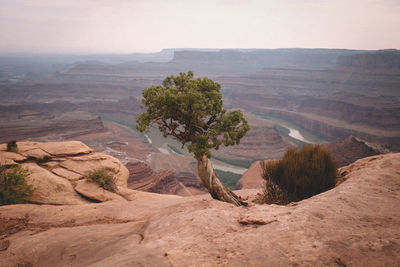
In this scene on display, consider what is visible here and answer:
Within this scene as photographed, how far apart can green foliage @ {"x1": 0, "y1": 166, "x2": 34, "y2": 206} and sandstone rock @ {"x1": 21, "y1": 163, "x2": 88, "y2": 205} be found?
357 millimetres

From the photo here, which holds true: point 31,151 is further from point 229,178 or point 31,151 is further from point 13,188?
point 229,178

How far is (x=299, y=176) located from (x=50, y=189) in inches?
387

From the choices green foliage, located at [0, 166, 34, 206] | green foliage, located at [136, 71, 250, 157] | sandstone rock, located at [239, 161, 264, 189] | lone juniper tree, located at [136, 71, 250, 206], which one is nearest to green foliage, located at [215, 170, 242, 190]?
sandstone rock, located at [239, 161, 264, 189]

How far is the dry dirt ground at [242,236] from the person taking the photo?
321 cm

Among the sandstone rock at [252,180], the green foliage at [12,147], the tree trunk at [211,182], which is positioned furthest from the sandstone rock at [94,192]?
the sandstone rock at [252,180]

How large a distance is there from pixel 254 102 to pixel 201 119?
96.3m

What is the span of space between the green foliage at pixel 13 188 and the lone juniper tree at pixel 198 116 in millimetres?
5373

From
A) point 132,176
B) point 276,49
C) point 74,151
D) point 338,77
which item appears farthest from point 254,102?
point 276,49

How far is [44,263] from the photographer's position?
4.50 m

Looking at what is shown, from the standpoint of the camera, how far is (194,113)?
7273 millimetres

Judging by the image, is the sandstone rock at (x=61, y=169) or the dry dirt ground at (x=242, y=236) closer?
the dry dirt ground at (x=242, y=236)

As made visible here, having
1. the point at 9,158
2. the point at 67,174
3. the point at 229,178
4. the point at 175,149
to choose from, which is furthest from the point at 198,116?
the point at 175,149

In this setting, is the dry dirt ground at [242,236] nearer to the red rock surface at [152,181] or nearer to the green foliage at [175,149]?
the red rock surface at [152,181]

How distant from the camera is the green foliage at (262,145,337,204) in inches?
292
